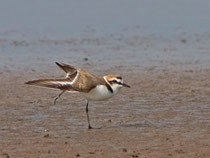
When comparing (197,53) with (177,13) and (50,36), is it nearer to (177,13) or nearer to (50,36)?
(50,36)

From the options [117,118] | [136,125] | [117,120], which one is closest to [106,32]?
[117,118]

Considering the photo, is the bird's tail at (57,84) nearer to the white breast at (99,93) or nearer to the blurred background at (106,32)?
the white breast at (99,93)

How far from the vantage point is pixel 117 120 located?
1144 centimetres

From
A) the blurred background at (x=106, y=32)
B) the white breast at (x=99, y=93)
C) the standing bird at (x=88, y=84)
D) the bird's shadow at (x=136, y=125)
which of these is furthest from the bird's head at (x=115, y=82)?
the blurred background at (x=106, y=32)

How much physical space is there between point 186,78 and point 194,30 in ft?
20.8

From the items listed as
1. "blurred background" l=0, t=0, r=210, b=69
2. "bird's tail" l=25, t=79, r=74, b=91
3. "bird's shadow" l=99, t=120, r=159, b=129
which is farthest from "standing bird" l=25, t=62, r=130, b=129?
"blurred background" l=0, t=0, r=210, b=69

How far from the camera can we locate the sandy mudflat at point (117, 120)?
375 inches

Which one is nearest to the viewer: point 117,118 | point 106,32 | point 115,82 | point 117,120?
point 115,82

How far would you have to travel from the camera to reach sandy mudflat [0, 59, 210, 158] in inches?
375

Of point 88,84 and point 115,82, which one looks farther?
point 115,82

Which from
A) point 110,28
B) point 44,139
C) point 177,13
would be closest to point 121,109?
point 44,139

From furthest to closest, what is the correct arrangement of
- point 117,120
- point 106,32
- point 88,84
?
point 106,32
point 117,120
point 88,84

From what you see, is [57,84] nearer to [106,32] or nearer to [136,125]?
[136,125]

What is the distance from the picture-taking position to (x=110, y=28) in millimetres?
21453
